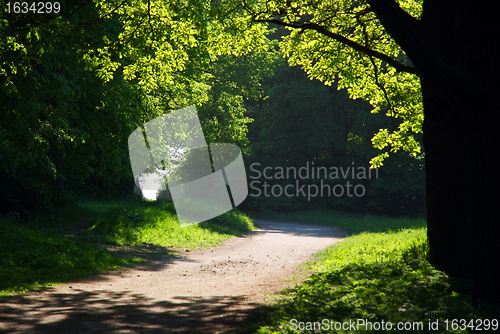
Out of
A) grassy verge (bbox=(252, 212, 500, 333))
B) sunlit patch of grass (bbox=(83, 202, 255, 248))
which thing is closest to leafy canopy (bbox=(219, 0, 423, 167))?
grassy verge (bbox=(252, 212, 500, 333))

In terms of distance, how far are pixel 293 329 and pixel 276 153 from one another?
127 ft

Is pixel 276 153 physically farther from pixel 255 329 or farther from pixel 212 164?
pixel 255 329

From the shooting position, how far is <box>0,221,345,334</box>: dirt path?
5980mm

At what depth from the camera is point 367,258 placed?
10.9m

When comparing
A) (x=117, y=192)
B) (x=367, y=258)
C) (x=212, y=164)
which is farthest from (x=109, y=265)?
(x=212, y=164)

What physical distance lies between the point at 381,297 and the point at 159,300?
12.6 ft

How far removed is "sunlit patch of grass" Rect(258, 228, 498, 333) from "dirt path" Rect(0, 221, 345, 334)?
731 millimetres

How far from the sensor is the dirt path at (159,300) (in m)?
5.98

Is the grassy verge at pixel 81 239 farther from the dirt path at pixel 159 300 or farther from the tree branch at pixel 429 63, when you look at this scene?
the tree branch at pixel 429 63

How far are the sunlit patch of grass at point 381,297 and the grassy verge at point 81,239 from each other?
517cm

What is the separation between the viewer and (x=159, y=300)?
7848 millimetres

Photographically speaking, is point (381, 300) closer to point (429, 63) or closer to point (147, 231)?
point (429, 63)

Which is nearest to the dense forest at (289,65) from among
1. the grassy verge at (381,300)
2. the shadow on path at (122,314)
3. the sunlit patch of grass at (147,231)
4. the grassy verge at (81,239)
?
the grassy verge at (381,300)

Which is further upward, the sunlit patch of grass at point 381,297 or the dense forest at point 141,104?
the dense forest at point 141,104
